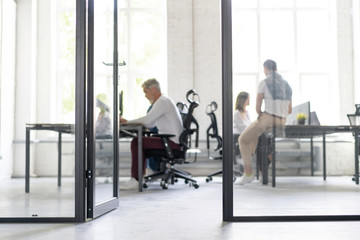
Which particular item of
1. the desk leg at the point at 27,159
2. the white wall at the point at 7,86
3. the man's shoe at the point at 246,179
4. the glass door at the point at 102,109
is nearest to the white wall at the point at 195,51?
the white wall at the point at 7,86

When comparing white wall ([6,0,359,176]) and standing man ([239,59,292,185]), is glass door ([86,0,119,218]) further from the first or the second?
white wall ([6,0,359,176])

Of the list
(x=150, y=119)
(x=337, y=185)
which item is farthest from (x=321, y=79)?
(x=150, y=119)

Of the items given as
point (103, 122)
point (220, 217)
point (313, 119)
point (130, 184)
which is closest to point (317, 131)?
point (313, 119)

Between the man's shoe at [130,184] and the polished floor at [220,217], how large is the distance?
3.18 ft

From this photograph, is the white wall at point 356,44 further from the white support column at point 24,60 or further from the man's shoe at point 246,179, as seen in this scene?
the white support column at point 24,60

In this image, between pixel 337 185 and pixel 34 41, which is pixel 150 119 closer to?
pixel 337 185

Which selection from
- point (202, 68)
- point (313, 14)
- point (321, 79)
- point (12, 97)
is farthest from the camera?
point (202, 68)

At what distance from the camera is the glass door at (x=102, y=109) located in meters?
3.24

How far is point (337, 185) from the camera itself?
142 inches

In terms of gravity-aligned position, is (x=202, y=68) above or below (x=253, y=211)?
above

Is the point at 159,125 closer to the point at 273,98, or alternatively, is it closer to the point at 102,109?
the point at 102,109

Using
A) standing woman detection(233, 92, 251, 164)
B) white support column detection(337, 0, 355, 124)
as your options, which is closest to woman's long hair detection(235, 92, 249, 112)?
standing woman detection(233, 92, 251, 164)

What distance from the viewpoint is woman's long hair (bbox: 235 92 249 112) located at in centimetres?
333

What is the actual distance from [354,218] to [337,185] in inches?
16.5
